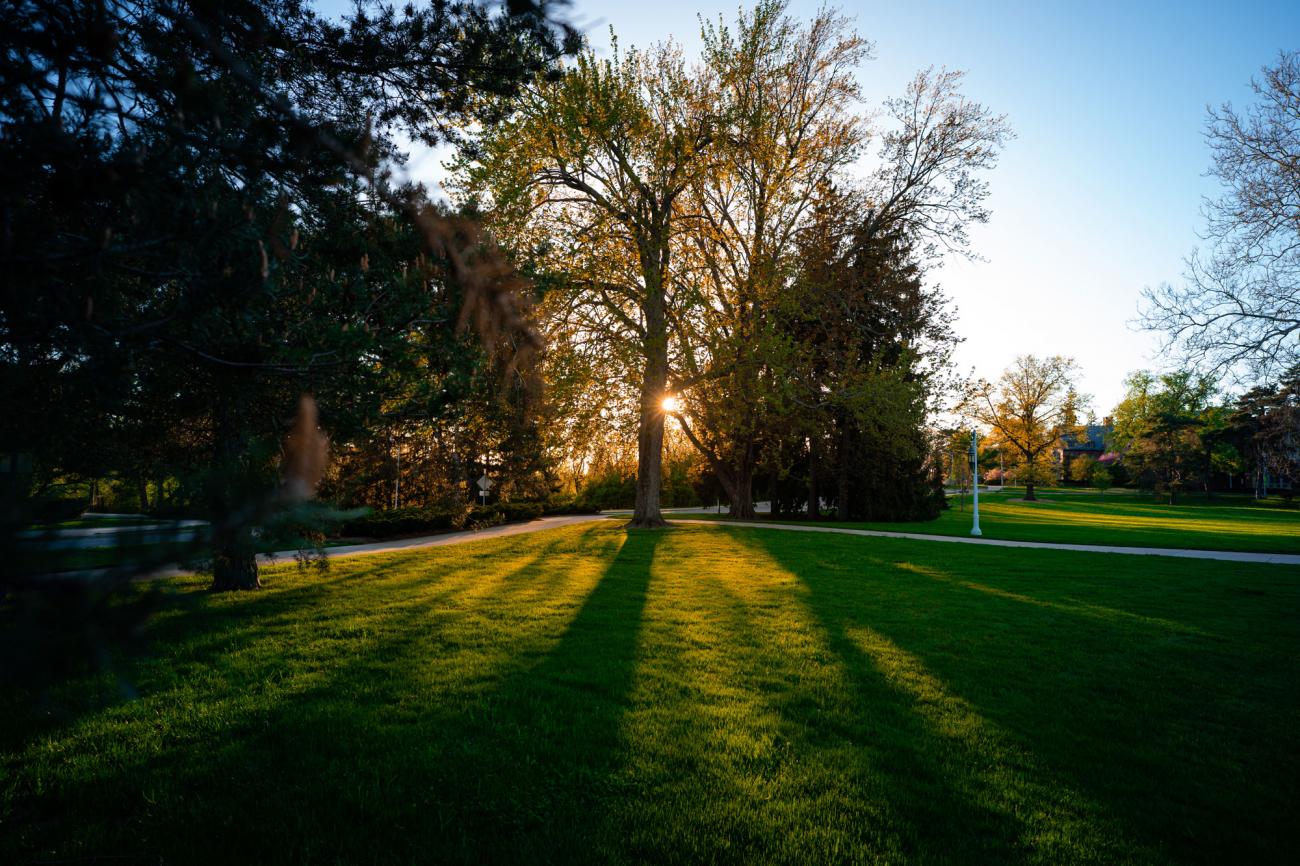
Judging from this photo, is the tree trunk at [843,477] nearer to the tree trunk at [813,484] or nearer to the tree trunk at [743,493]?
the tree trunk at [813,484]

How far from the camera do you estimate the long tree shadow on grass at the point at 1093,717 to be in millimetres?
3178

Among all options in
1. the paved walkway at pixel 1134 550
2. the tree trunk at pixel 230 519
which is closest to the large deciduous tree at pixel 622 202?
the paved walkway at pixel 1134 550

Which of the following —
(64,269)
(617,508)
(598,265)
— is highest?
(598,265)

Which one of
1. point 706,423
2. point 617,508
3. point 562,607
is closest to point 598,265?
point 706,423

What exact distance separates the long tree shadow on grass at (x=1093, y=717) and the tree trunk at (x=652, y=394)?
984 centimetres

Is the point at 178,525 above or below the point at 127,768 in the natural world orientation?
above

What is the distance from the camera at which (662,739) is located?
4.07 meters

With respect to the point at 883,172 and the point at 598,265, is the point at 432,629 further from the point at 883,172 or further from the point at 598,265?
the point at 883,172

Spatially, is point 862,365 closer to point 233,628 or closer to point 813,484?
point 813,484

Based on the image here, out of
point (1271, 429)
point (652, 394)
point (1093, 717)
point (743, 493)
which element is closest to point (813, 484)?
point (743, 493)

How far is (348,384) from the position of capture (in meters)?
4.70

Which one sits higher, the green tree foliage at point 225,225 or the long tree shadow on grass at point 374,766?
the green tree foliage at point 225,225

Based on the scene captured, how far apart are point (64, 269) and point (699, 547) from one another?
1380cm

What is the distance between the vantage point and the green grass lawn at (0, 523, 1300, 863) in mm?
2984
